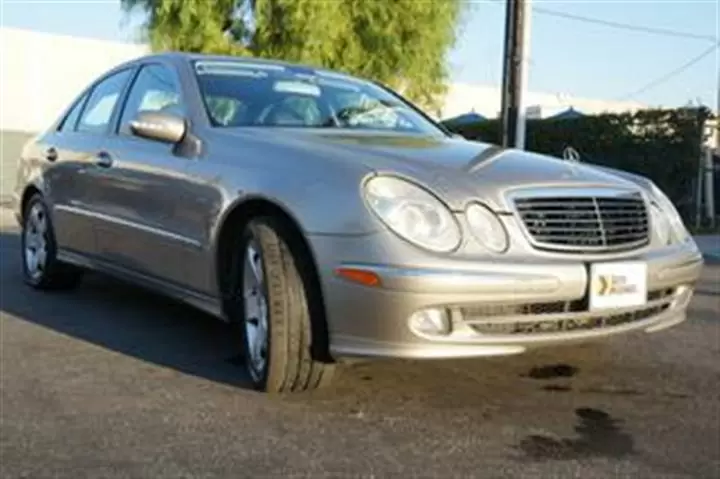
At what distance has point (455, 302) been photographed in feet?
12.8

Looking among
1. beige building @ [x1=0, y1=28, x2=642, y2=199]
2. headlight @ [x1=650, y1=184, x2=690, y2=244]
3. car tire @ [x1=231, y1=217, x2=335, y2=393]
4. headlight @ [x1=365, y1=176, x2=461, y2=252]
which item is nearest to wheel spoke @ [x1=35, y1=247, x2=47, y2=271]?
car tire @ [x1=231, y1=217, x2=335, y2=393]

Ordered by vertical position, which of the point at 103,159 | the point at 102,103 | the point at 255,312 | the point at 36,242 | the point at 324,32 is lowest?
the point at 36,242

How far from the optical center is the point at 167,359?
5156 millimetres

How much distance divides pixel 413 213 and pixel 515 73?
9250 mm

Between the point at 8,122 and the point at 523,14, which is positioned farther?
the point at 8,122

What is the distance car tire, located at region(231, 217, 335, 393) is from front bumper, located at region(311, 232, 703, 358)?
163 mm

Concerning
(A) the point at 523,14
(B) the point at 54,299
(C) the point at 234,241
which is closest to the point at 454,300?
(C) the point at 234,241

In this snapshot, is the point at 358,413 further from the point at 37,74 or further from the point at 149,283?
the point at 37,74

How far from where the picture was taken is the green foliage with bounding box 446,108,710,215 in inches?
555

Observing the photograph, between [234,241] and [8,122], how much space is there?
22231 millimetres

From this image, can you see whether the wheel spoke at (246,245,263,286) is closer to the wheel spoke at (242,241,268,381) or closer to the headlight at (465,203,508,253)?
the wheel spoke at (242,241,268,381)

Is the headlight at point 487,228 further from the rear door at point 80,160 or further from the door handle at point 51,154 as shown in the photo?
the door handle at point 51,154

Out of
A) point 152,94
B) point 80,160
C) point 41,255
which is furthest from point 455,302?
point 41,255

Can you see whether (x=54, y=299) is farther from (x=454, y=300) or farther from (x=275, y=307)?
(x=454, y=300)
